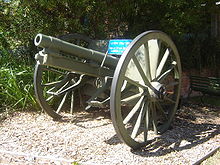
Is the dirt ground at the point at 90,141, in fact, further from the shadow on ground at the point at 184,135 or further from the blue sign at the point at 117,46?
the blue sign at the point at 117,46

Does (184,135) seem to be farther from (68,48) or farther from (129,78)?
(68,48)

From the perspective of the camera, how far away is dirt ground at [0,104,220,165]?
3707 mm

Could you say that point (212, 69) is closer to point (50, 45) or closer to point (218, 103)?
point (218, 103)

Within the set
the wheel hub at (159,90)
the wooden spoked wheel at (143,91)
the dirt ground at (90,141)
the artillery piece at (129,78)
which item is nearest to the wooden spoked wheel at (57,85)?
the artillery piece at (129,78)

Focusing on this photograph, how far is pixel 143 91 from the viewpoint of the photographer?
4012mm

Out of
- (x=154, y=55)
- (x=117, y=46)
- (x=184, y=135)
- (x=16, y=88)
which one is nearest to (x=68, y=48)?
(x=117, y=46)

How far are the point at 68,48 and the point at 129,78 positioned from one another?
912 millimetres

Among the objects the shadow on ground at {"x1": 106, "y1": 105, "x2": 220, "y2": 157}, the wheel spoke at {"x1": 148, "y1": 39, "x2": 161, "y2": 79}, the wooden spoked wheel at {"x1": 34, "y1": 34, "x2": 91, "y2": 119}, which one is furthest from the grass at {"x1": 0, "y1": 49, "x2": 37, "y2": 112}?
the wheel spoke at {"x1": 148, "y1": 39, "x2": 161, "y2": 79}

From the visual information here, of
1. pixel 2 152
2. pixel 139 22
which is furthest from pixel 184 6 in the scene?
pixel 2 152

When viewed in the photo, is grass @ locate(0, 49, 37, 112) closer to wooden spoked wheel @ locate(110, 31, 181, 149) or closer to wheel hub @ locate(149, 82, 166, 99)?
wooden spoked wheel @ locate(110, 31, 181, 149)

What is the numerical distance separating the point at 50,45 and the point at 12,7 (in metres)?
2.59

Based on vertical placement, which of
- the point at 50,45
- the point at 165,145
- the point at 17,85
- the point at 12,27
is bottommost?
the point at 165,145

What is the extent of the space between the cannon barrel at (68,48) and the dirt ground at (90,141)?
3.78 feet

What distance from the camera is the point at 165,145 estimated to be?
13.6 feet
